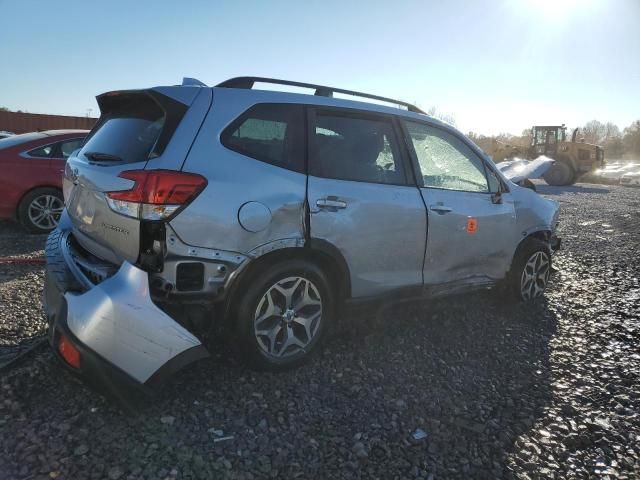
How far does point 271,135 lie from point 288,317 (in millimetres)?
1148

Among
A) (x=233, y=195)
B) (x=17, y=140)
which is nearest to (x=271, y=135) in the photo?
(x=233, y=195)

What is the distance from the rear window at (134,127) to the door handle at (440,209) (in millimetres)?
1879

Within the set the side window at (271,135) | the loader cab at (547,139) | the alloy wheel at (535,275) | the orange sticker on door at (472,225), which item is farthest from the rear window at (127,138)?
the loader cab at (547,139)

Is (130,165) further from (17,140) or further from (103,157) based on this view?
(17,140)

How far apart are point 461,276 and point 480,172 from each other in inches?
36.2

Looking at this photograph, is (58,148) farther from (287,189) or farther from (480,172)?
(480,172)

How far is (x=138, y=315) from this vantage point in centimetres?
228

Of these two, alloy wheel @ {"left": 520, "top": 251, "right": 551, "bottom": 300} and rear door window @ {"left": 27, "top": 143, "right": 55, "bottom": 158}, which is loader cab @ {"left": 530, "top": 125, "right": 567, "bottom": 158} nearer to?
alloy wheel @ {"left": 520, "top": 251, "right": 551, "bottom": 300}

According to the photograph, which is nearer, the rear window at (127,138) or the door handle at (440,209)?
the rear window at (127,138)

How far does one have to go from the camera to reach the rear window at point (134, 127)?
2639 millimetres

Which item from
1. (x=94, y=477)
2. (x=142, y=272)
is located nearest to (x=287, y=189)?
(x=142, y=272)

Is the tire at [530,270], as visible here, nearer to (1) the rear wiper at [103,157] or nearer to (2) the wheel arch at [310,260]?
(2) the wheel arch at [310,260]

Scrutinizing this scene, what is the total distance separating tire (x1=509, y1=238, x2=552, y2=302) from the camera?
4.39m

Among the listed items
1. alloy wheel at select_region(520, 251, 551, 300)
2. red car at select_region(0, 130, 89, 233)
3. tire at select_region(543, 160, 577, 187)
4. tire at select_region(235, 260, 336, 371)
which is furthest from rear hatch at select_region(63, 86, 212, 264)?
tire at select_region(543, 160, 577, 187)
